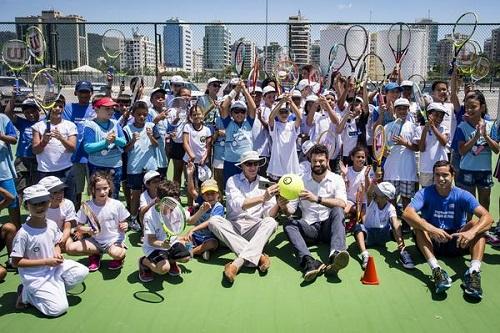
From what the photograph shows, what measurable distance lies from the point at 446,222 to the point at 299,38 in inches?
287

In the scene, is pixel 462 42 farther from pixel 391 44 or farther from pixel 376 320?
pixel 376 320

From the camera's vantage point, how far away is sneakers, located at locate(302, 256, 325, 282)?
14.6 feet

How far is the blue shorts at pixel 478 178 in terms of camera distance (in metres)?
5.65

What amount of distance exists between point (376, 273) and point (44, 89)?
182 inches

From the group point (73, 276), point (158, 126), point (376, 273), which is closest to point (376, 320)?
point (376, 273)

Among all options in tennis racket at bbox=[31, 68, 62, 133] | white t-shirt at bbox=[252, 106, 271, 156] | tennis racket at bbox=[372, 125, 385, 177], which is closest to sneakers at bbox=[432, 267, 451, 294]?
tennis racket at bbox=[372, 125, 385, 177]

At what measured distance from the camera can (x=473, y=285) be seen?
414 centimetres

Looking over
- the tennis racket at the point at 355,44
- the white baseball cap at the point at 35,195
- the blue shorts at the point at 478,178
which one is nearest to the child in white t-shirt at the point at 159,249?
the white baseball cap at the point at 35,195

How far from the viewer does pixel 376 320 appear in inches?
150

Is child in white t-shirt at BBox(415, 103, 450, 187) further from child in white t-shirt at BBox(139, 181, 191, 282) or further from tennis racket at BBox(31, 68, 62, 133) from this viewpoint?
tennis racket at BBox(31, 68, 62, 133)

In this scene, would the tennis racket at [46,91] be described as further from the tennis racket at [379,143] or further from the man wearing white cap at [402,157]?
the man wearing white cap at [402,157]

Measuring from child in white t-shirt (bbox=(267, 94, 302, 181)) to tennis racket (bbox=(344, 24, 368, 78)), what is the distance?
2.05 metres

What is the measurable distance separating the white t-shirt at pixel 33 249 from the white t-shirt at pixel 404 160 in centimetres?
425

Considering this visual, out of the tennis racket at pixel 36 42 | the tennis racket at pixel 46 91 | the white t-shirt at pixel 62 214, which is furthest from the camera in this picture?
the tennis racket at pixel 36 42
